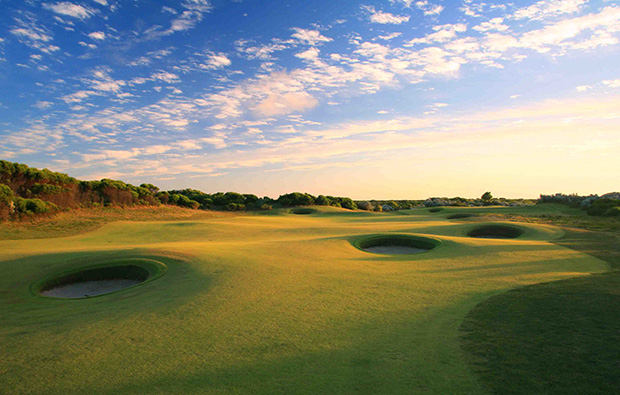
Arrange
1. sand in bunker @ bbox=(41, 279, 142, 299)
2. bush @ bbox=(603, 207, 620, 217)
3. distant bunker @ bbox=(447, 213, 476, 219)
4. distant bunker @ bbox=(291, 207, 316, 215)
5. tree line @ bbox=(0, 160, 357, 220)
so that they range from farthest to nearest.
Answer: distant bunker @ bbox=(291, 207, 316, 215), distant bunker @ bbox=(447, 213, 476, 219), bush @ bbox=(603, 207, 620, 217), tree line @ bbox=(0, 160, 357, 220), sand in bunker @ bbox=(41, 279, 142, 299)

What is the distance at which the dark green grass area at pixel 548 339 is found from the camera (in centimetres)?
379

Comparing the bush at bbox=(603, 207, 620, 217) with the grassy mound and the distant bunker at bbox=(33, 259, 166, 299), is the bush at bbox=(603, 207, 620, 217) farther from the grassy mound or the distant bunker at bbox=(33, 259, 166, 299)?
the distant bunker at bbox=(33, 259, 166, 299)

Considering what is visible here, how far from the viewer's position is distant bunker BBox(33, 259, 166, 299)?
31.2 ft

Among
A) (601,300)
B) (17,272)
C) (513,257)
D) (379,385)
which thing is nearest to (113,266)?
(17,272)

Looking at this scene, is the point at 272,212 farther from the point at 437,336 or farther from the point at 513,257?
the point at 437,336

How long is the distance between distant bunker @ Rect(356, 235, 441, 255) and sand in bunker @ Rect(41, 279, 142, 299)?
972 cm

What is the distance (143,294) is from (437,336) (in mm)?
6679

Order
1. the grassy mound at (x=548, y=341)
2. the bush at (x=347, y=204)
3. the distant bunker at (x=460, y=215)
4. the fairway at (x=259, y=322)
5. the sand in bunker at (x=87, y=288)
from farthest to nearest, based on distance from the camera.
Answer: the bush at (x=347, y=204) < the distant bunker at (x=460, y=215) < the sand in bunker at (x=87, y=288) < the fairway at (x=259, y=322) < the grassy mound at (x=548, y=341)

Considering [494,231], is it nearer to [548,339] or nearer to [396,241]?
[396,241]

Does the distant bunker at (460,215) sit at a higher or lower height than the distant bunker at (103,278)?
higher

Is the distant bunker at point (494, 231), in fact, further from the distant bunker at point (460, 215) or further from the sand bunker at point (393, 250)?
the distant bunker at point (460, 215)

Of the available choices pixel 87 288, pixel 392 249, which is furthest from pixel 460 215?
pixel 87 288

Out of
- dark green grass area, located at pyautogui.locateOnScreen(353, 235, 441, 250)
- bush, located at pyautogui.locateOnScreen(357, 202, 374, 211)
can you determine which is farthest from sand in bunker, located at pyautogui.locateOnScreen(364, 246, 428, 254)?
bush, located at pyautogui.locateOnScreen(357, 202, 374, 211)

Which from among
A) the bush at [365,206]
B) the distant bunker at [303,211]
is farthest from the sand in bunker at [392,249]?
the bush at [365,206]
